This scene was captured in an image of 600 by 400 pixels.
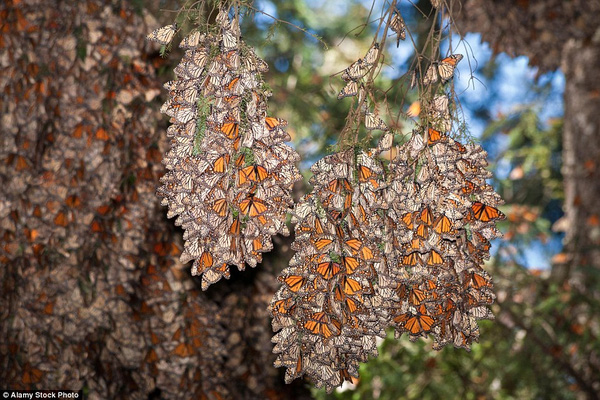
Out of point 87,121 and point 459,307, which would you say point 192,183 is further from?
point 87,121

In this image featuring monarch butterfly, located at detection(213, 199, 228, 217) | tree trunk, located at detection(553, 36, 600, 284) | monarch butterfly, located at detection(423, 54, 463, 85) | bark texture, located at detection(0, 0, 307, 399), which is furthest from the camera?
tree trunk, located at detection(553, 36, 600, 284)

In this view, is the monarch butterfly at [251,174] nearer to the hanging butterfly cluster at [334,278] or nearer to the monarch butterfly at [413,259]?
the hanging butterfly cluster at [334,278]

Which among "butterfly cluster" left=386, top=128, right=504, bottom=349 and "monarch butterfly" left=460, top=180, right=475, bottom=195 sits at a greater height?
"monarch butterfly" left=460, top=180, right=475, bottom=195

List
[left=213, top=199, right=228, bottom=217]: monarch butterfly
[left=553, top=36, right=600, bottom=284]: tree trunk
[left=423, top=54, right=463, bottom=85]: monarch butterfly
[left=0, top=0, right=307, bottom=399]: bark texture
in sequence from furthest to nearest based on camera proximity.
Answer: [left=553, top=36, right=600, bottom=284]: tree trunk < [left=0, top=0, right=307, bottom=399]: bark texture < [left=423, top=54, right=463, bottom=85]: monarch butterfly < [left=213, top=199, right=228, bottom=217]: monarch butterfly

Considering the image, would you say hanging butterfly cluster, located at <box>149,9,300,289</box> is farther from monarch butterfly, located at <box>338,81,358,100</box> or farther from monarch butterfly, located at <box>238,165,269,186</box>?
monarch butterfly, located at <box>338,81,358,100</box>

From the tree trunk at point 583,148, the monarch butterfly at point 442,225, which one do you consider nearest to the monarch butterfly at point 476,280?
the monarch butterfly at point 442,225

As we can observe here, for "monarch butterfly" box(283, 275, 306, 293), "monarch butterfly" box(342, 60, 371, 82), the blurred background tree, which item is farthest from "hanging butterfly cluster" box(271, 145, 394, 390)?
the blurred background tree

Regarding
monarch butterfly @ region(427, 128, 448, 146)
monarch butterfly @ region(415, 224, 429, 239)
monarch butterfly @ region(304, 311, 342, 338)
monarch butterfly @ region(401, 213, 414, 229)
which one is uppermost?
monarch butterfly @ region(427, 128, 448, 146)

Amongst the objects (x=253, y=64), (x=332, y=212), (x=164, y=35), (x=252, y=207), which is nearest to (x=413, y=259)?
(x=332, y=212)
